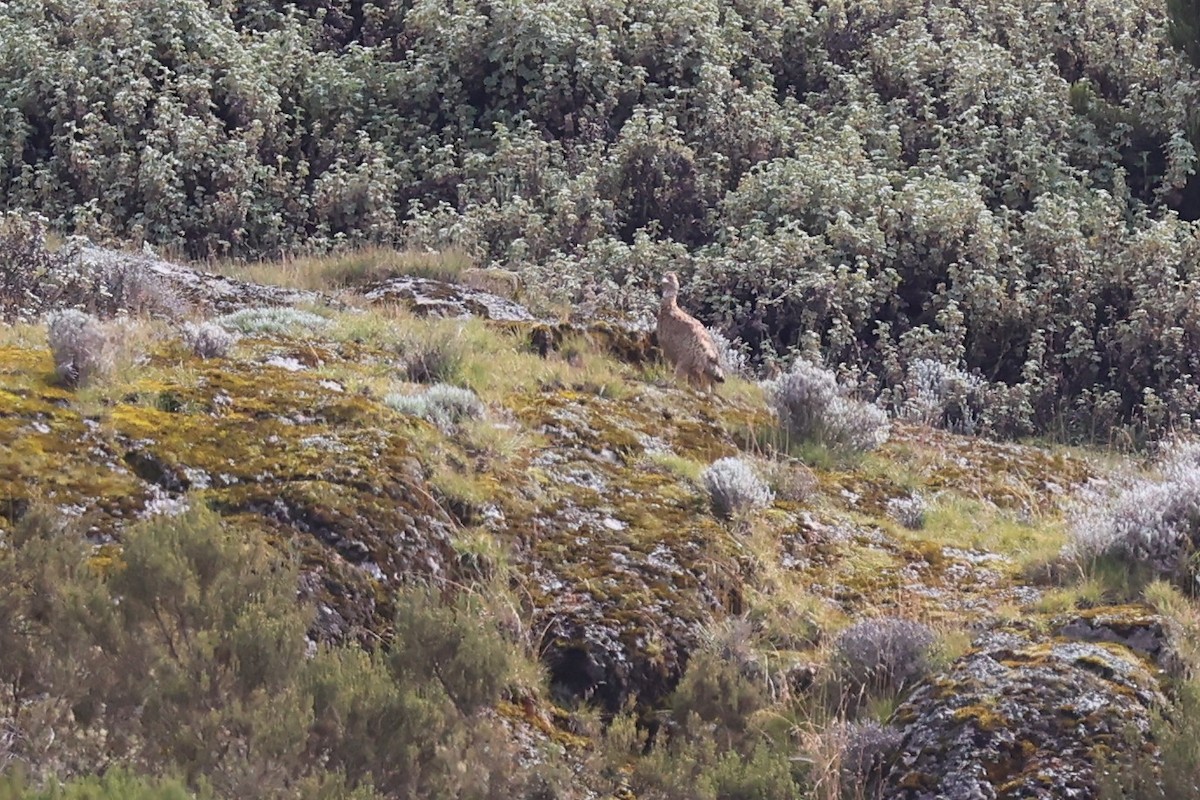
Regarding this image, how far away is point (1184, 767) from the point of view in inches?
153

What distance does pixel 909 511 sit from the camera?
7.26 meters

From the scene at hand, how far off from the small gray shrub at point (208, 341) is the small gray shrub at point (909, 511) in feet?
10.8

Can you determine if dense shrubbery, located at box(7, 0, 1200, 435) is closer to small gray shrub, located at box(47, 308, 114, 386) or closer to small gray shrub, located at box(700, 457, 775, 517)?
small gray shrub, located at box(700, 457, 775, 517)

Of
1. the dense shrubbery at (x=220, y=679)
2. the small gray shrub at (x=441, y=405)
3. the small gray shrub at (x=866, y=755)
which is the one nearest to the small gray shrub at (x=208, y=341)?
the small gray shrub at (x=441, y=405)

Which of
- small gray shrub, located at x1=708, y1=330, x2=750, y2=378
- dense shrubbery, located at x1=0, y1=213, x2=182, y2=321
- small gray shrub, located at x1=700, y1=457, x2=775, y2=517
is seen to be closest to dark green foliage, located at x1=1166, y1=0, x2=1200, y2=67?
small gray shrub, located at x1=708, y1=330, x2=750, y2=378

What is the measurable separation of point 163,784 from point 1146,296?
1104 cm

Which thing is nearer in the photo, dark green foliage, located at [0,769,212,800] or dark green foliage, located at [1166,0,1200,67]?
dark green foliage, located at [0,769,212,800]

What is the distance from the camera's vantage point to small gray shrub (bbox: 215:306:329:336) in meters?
7.84

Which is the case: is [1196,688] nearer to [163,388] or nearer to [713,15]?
[163,388]

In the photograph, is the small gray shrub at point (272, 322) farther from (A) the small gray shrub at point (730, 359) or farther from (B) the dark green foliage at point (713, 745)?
(B) the dark green foliage at point (713, 745)

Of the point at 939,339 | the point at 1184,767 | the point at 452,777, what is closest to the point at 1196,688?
the point at 1184,767

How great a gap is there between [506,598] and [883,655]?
4.41 feet

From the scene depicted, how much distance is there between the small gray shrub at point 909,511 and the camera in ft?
23.5

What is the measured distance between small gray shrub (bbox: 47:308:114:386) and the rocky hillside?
0.02 m
